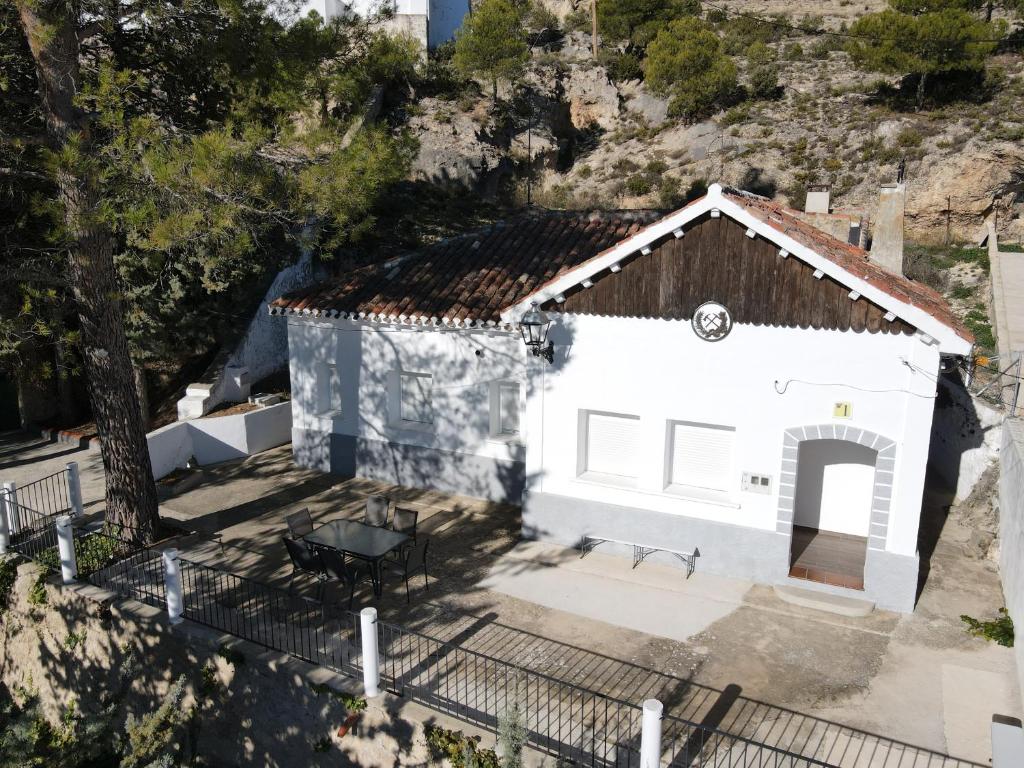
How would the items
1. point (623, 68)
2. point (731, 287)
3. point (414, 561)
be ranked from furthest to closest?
point (623, 68), point (414, 561), point (731, 287)

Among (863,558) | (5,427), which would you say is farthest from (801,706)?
(5,427)

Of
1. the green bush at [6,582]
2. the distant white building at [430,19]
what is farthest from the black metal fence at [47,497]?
the distant white building at [430,19]

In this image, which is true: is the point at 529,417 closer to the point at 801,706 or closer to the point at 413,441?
the point at 413,441

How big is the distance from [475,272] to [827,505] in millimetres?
7454

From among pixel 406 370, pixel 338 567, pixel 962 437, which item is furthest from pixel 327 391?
pixel 962 437

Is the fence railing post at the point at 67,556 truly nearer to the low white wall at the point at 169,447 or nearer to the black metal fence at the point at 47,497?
the black metal fence at the point at 47,497

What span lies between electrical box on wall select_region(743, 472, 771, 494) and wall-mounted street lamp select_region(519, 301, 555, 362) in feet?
10.9

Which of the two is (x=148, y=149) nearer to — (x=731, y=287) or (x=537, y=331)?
(x=537, y=331)

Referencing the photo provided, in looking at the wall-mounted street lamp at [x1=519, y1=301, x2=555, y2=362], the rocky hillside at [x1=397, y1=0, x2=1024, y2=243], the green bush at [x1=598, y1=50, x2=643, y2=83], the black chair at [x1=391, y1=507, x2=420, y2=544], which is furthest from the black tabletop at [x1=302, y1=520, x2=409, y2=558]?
the green bush at [x1=598, y1=50, x2=643, y2=83]

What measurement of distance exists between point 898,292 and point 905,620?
13.9 feet

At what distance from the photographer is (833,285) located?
30.8 ft

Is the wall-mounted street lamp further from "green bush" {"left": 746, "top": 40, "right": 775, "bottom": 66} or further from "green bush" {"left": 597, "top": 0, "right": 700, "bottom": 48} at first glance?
"green bush" {"left": 597, "top": 0, "right": 700, "bottom": 48}

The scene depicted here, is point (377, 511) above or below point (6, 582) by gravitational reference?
above

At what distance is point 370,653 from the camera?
7.65m
